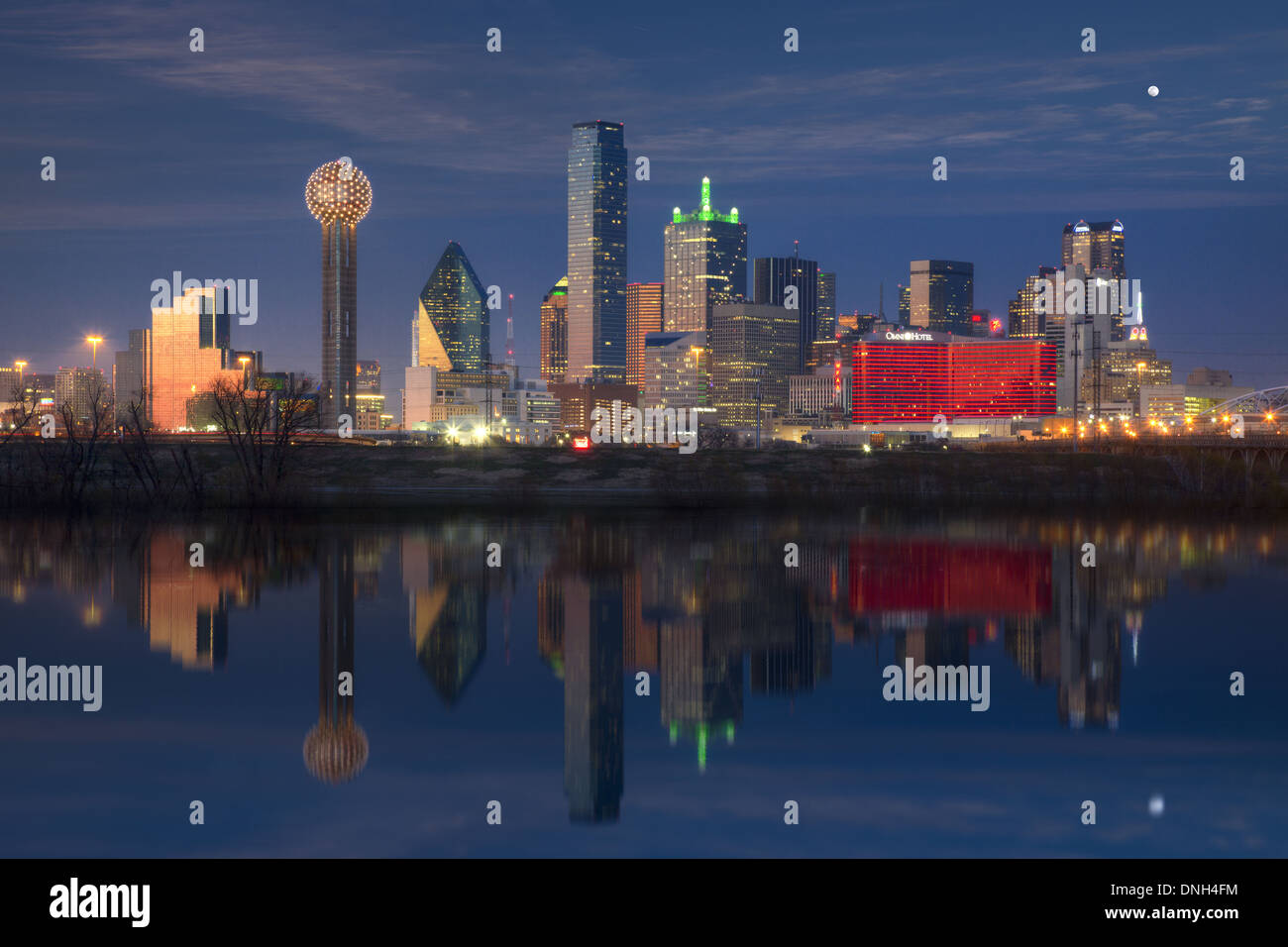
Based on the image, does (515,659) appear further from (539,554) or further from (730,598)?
(539,554)

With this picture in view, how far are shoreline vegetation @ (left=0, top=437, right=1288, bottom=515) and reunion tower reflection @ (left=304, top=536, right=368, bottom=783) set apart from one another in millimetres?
45254

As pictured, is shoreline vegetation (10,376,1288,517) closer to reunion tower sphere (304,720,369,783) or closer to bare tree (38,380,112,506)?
bare tree (38,380,112,506)

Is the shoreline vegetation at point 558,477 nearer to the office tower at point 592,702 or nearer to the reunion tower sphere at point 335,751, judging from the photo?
the office tower at point 592,702

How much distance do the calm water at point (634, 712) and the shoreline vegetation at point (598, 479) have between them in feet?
A: 130

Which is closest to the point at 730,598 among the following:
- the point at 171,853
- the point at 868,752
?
the point at 868,752

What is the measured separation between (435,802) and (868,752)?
8289mm

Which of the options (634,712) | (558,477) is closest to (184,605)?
(634,712)

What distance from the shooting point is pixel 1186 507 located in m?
99.4

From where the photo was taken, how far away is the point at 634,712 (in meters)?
25.7

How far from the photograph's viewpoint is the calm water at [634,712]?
18.3 meters

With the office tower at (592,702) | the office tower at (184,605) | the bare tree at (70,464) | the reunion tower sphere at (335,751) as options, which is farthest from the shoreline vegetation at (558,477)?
the reunion tower sphere at (335,751)

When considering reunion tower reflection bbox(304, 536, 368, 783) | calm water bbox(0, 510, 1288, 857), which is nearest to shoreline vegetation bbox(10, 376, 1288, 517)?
calm water bbox(0, 510, 1288, 857)

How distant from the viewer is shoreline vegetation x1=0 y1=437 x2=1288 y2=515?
3529 inches

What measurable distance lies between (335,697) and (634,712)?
6.83 m
